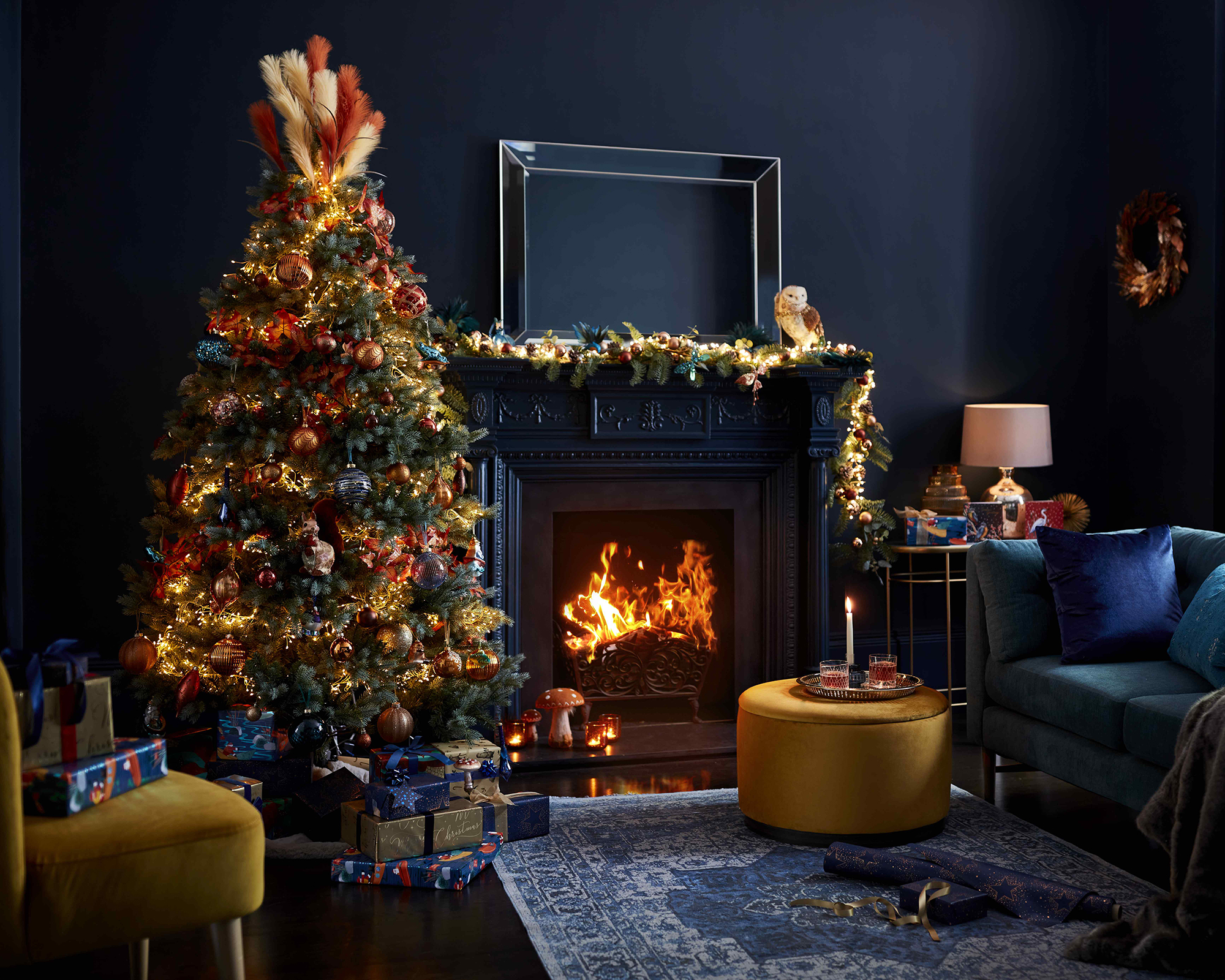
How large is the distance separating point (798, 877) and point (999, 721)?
1.11 m

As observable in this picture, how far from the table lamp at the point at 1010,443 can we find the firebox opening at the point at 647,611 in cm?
123

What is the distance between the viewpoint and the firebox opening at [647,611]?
468 centimetres

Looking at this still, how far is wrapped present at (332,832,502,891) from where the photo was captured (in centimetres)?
276

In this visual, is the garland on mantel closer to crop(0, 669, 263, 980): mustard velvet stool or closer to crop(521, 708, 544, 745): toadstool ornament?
crop(521, 708, 544, 745): toadstool ornament

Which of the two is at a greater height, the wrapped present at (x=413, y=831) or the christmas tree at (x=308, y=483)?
the christmas tree at (x=308, y=483)

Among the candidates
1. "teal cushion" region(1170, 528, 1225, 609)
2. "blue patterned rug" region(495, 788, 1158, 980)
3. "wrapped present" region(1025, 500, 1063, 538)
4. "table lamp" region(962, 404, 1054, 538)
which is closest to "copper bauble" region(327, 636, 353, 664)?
"blue patterned rug" region(495, 788, 1158, 980)

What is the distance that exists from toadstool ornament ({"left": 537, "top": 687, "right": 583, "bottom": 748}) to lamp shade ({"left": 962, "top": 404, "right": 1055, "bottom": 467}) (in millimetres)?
2161

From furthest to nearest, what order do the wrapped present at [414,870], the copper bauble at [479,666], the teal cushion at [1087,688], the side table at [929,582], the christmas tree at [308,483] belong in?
the side table at [929,582], the copper bauble at [479,666], the christmas tree at [308,483], the teal cushion at [1087,688], the wrapped present at [414,870]

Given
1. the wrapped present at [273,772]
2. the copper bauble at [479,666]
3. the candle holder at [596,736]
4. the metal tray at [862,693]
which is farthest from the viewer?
the candle holder at [596,736]

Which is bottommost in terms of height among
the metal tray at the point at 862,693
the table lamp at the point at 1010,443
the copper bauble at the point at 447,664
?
the metal tray at the point at 862,693

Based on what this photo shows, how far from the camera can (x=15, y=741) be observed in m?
1.77

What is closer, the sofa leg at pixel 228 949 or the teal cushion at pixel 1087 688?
the sofa leg at pixel 228 949

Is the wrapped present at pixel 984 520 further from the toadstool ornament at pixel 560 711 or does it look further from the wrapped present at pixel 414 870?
the wrapped present at pixel 414 870

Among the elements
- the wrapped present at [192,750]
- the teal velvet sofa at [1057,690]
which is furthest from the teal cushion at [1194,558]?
the wrapped present at [192,750]
